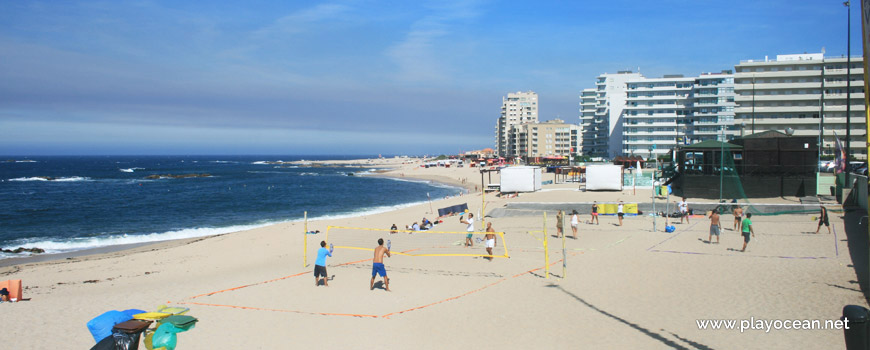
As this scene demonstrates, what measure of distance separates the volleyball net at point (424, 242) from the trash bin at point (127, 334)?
379 inches

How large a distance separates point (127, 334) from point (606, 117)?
101620mm

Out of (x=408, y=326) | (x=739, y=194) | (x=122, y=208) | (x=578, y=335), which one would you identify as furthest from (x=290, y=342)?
(x=122, y=208)

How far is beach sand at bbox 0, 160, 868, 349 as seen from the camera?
850cm

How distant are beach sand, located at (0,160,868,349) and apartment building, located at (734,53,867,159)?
49.3 metres

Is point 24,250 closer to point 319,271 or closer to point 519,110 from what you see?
point 319,271

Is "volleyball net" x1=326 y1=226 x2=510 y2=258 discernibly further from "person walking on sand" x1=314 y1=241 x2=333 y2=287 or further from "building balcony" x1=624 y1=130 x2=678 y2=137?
"building balcony" x1=624 y1=130 x2=678 y2=137

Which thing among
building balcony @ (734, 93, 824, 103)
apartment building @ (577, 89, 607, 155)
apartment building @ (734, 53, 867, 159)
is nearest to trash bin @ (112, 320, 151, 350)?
apartment building @ (734, 53, 867, 159)

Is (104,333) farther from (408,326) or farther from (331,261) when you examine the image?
(331,261)

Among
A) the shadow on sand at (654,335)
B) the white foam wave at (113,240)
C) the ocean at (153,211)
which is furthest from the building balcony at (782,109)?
the shadow on sand at (654,335)

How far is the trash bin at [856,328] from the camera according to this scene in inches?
129

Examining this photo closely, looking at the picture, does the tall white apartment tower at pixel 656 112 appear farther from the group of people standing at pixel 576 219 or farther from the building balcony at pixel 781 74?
the group of people standing at pixel 576 219

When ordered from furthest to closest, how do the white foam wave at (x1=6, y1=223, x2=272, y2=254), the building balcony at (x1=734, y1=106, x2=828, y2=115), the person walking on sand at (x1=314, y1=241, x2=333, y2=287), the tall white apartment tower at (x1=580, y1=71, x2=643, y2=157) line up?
the tall white apartment tower at (x1=580, y1=71, x2=643, y2=157) → the building balcony at (x1=734, y1=106, x2=828, y2=115) → the white foam wave at (x1=6, y1=223, x2=272, y2=254) → the person walking on sand at (x1=314, y1=241, x2=333, y2=287)

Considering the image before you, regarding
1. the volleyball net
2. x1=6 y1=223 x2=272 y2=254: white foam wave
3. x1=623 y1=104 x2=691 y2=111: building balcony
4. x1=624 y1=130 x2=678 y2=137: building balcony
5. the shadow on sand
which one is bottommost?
x1=6 y1=223 x2=272 y2=254: white foam wave

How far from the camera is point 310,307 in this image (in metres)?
A: 10.6
